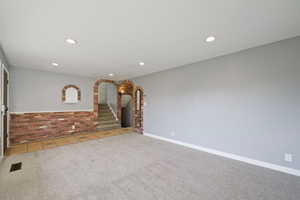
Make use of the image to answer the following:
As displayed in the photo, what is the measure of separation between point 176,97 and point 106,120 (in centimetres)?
396

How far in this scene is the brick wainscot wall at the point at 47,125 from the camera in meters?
3.88

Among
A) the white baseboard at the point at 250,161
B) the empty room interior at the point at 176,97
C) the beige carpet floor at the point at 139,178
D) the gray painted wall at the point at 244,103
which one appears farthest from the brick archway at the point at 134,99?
the beige carpet floor at the point at 139,178

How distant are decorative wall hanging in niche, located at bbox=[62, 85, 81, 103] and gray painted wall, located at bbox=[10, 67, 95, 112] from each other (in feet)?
0.40

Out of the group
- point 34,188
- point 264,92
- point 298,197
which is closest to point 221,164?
point 298,197

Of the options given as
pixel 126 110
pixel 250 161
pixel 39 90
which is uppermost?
pixel 39 90

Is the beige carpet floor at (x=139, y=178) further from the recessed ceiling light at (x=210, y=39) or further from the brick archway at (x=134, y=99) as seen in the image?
the recessed ceiling light at (x=210, y=39)

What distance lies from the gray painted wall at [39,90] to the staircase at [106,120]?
116cm

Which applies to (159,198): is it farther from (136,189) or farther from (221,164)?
(221,164)

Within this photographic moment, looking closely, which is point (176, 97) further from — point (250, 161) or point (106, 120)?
point (106, 120)

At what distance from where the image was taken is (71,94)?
16.3ft

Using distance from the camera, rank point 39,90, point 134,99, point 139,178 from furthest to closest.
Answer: point 134,99
point 39,90
point 139,178

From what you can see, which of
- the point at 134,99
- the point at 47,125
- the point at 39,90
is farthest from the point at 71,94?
the point at 134,99

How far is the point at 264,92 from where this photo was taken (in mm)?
2486

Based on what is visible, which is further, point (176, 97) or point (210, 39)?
point (176, 97)
